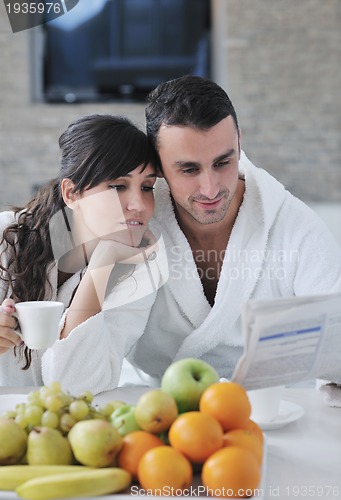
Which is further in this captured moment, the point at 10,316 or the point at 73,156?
the point at 73,156

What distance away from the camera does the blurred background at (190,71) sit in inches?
193

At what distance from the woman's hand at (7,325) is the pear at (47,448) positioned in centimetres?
44

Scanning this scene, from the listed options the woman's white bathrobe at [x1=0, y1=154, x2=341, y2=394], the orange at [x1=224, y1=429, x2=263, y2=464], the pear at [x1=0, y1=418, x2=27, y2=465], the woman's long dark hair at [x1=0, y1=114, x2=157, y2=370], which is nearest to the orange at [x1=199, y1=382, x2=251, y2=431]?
the orange at [x1=224, y1=429, x2=263, y2=464]

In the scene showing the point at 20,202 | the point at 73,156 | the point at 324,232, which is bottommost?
the point at 20,202

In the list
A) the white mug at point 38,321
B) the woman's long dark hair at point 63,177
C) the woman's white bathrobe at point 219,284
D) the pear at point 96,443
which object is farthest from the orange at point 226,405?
the woman's long dark hair at point 63,177

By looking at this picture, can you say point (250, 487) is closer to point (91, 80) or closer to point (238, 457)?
point (238, 457)

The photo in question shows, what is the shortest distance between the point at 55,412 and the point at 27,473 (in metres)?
0.10

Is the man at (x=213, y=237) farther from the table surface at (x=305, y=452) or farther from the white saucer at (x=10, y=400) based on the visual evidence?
the white saucer at (x=10, y=400)

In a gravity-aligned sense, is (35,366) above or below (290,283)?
below

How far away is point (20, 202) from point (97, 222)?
345 centimetres

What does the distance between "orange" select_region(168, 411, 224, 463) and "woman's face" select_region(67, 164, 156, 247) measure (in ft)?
2.72

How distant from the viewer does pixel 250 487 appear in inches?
34.4

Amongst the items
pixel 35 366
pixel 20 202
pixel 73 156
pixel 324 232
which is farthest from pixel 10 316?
pixel 20 202

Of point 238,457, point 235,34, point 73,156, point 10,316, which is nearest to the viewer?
point 238,457
